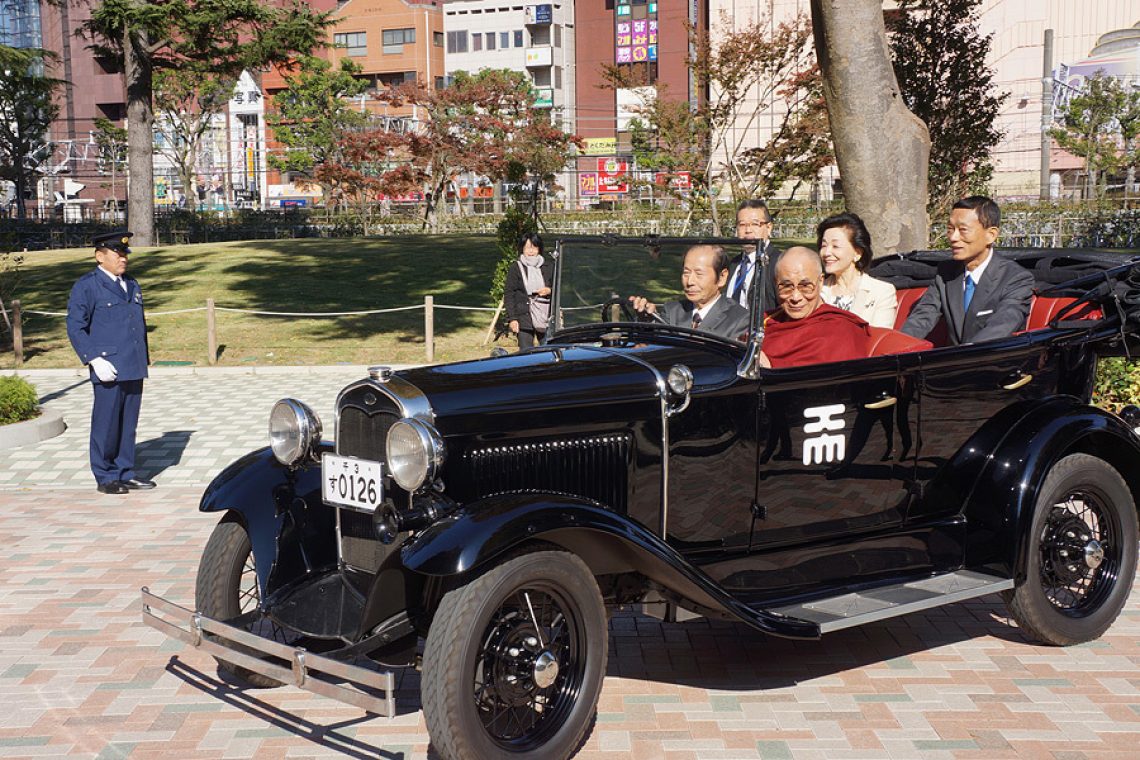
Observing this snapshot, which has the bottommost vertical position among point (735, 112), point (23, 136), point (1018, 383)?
point (1018, 383)

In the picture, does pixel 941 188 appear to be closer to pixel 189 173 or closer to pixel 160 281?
pixel 160 281

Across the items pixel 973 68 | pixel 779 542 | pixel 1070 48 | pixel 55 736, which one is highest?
pixel 1070 48

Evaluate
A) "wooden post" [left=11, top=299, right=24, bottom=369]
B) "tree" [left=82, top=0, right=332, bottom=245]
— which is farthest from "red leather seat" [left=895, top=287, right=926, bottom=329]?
"tree" [left=82, top=0, right=332, bottom=245]

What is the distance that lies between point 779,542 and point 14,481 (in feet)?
22.3

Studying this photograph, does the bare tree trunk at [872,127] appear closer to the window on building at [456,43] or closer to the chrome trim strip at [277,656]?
the chrome trim strip at [277,656]

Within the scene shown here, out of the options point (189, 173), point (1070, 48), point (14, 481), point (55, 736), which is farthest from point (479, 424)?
point (1070, 48)

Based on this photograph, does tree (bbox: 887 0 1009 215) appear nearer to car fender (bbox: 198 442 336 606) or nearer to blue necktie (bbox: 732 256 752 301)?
blue necktie (bbox: 732 256 752 301)

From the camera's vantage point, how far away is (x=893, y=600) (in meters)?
5.00

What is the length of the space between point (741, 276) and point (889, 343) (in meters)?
0.93

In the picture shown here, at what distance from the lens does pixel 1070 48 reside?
198 ft

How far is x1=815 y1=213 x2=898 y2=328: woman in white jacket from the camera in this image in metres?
6.27

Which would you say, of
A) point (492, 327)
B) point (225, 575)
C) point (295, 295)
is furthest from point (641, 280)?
point (295, 295)

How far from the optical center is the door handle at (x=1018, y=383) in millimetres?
5559

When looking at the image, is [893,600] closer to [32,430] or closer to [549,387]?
[549,387]
